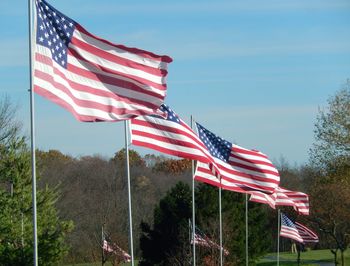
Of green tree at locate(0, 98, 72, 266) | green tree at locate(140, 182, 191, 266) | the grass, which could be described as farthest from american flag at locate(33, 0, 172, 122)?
the grass

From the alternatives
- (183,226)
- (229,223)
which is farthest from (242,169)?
(229,223)

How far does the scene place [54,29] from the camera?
12922 millimetres

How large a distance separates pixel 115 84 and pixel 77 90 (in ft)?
2.91

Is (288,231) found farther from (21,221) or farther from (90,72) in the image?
(90,72)

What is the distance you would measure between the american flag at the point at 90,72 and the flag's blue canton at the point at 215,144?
916 centimetres

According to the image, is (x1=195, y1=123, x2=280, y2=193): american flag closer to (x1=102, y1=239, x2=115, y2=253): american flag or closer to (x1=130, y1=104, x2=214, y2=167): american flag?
(x1=130, y1=104, x2=214, y2=167): american flag

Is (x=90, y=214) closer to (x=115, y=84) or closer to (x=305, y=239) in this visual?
(x=305, y=239)

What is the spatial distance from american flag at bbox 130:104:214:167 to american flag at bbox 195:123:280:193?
387 cm

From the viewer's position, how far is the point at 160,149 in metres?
17.8

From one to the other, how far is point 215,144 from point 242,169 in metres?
1.21

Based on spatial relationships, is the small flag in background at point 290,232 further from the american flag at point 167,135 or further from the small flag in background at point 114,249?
the american flag at point 167,135

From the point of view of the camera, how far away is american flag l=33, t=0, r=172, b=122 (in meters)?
12.4

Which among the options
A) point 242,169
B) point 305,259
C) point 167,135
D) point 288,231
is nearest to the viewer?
point 167,135

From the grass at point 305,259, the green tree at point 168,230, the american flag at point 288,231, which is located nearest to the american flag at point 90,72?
the green tree at point 168,230
